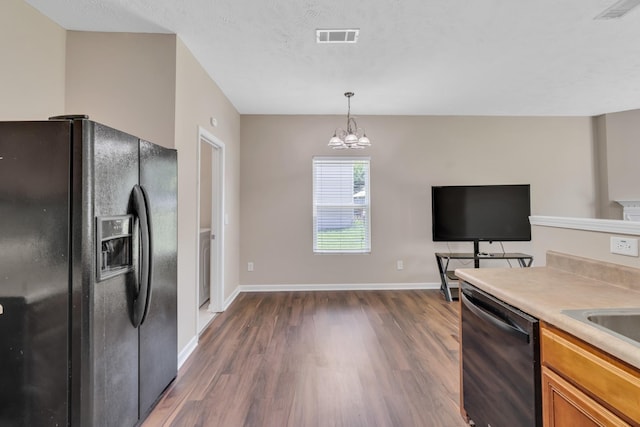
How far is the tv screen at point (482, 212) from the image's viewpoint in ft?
13.2

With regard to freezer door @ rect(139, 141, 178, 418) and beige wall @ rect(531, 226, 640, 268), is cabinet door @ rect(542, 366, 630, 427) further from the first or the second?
freezer door @ rect(139, 141, 178, 418)

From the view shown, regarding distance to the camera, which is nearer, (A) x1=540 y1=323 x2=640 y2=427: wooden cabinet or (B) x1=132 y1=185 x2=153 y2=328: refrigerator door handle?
(A) x1=540 y1=323 x2=640 y2=427: wooden cabinet

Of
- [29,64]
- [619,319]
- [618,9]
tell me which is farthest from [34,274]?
[618,9]

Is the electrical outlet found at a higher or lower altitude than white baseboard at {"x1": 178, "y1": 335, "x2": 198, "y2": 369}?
higher

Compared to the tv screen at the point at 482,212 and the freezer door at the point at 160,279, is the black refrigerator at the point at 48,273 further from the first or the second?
the tv screen at the point at 482,212

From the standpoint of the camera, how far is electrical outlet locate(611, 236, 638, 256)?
127 cm

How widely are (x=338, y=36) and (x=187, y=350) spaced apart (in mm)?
3034

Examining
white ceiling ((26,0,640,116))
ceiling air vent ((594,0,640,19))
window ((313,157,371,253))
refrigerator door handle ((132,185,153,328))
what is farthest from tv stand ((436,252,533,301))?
refrigerator door handle ((132,185,153,328))

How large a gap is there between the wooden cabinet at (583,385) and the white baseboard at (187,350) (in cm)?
245

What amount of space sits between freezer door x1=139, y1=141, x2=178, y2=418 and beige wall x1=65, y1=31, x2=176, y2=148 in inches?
19.6

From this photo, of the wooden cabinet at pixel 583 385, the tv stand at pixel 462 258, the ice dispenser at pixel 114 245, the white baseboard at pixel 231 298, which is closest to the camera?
the wooden cabinet at pixel 583 385

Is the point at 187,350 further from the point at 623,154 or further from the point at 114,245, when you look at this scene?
the point at 623,154

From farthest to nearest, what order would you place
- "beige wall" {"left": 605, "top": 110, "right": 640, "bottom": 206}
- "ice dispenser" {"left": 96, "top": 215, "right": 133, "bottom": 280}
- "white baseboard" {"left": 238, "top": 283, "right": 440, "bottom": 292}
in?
"white baseboard" {"left": 238, "top": 283, "right": 440, "bottom": 292}, "beige wall" {"left": 605, "top": 110, "right": 640, "bottom": 206}, "ice dispenser" {"left": 96, "top": 215, "right": 133, "bottom": 280}

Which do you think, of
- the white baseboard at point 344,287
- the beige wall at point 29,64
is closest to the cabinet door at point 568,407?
the beige wall at point 29,64
